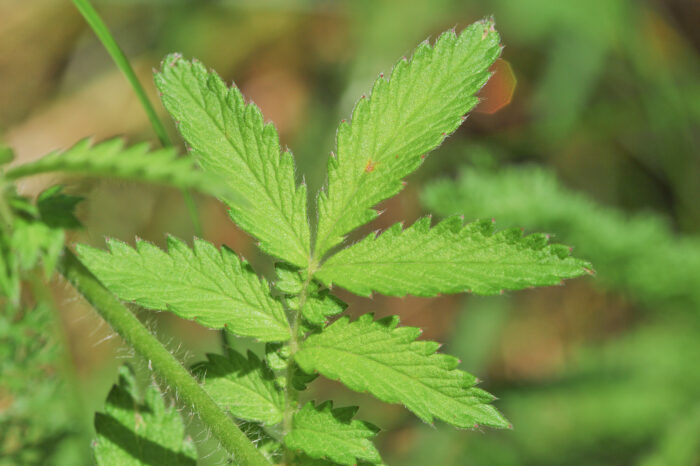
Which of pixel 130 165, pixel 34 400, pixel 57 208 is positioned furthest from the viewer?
pixel 34 400

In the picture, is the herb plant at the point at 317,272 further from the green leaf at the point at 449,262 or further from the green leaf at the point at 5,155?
the green leaf at the point at 5,155

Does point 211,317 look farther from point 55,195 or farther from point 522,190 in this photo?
point 522,190

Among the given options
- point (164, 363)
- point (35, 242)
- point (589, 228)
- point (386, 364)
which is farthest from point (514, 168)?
point (35, 242)

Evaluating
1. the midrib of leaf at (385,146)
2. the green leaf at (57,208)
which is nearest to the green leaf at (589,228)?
the midrib of leaf at (385,146)

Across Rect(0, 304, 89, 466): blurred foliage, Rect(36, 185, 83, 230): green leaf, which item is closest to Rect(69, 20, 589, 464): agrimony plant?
Rect(36, 185, 83, 230): green leaf

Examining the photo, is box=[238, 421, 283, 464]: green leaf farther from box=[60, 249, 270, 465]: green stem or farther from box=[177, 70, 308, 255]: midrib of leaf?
box=[177, 70, 308, 255]: midrib of leaf

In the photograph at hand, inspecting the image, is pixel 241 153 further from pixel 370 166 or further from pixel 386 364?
pixel 386 364
